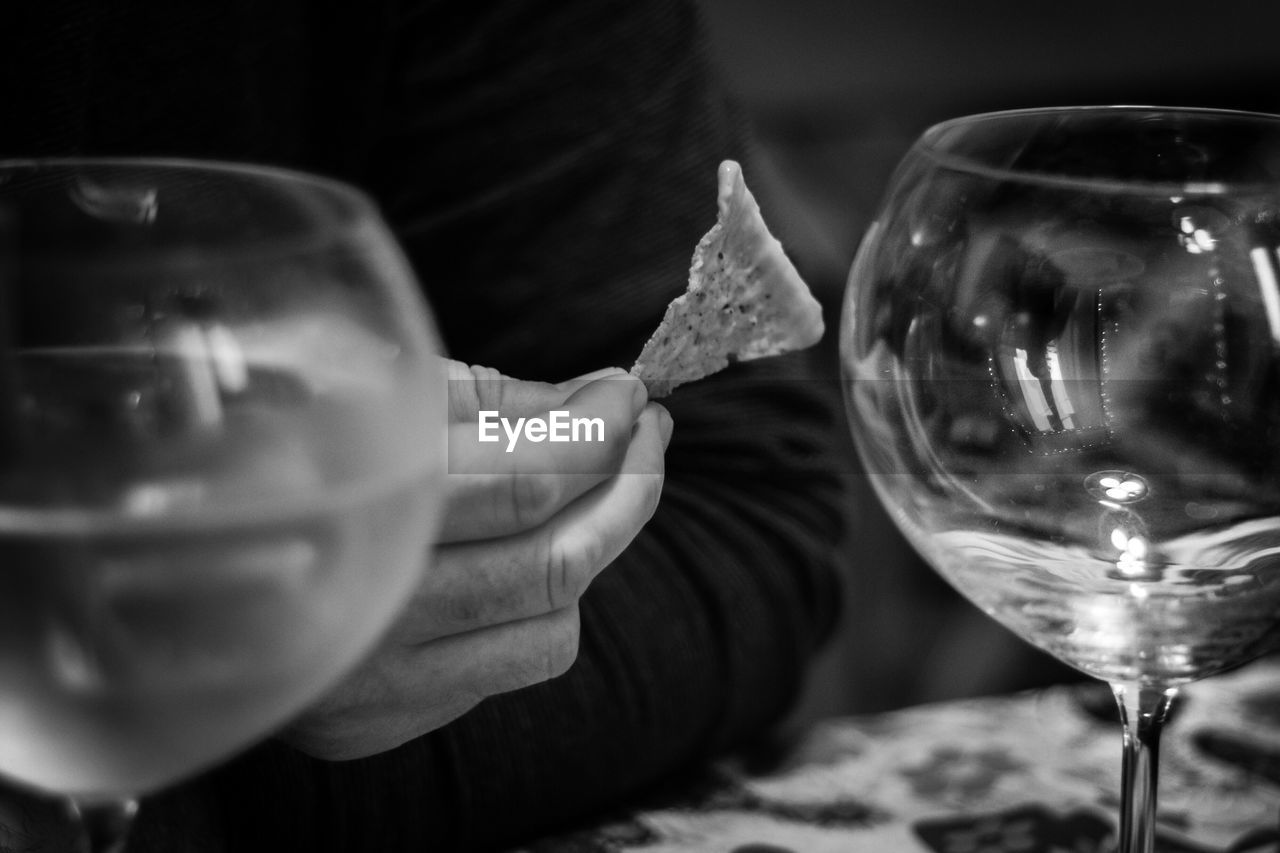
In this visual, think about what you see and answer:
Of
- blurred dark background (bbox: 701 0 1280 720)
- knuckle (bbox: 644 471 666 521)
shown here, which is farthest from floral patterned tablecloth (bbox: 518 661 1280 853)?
blurred dark background (bbox: 701 0 1280 720)

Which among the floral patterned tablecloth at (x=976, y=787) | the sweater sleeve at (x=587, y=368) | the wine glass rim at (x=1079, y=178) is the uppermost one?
the wine glass rim at (x=1079, y=178)

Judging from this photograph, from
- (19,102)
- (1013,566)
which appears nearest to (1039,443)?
(1013,566)

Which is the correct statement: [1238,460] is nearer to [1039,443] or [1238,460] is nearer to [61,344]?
[1039,443]

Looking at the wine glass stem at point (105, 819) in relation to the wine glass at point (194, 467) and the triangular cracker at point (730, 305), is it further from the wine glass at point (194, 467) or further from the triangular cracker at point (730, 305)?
the triangular cracker at point (730, 305)

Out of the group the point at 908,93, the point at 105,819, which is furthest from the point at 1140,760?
the point at 908,93
